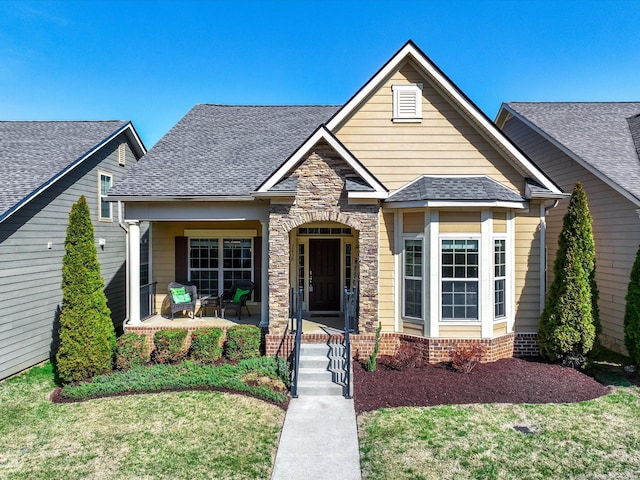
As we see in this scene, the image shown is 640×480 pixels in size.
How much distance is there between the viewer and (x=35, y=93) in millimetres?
16453

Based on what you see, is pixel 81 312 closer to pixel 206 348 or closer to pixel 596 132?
pixel 206 348

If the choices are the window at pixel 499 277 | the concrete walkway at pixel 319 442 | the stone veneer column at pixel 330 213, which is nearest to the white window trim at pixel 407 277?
the stone veneer column at pixel 330 213

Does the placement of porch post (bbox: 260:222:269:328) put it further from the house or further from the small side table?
the small side table

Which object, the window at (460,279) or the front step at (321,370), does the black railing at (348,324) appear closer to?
the front step at (321,370)

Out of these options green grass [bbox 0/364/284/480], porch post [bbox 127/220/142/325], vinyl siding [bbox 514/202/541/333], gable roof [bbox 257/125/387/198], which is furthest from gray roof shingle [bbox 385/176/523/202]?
porch post [bbox 127/220/142/325]

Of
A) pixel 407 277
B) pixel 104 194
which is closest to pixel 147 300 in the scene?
pixel 104 194

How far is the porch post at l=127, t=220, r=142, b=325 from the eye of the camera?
10297 mm

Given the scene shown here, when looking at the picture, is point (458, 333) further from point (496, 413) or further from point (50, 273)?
point (50, 273)

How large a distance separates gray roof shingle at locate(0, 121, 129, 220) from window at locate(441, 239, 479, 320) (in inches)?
380

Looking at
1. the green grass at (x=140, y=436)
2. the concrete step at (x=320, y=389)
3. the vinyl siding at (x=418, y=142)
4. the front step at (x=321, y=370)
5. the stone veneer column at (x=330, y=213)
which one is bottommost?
the green grass at (x=140, y=436)

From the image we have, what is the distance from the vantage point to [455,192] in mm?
9109

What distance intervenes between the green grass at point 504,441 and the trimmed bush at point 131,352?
5.26 m

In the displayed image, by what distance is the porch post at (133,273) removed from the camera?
10.3m

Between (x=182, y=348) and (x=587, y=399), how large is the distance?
27.2ft
